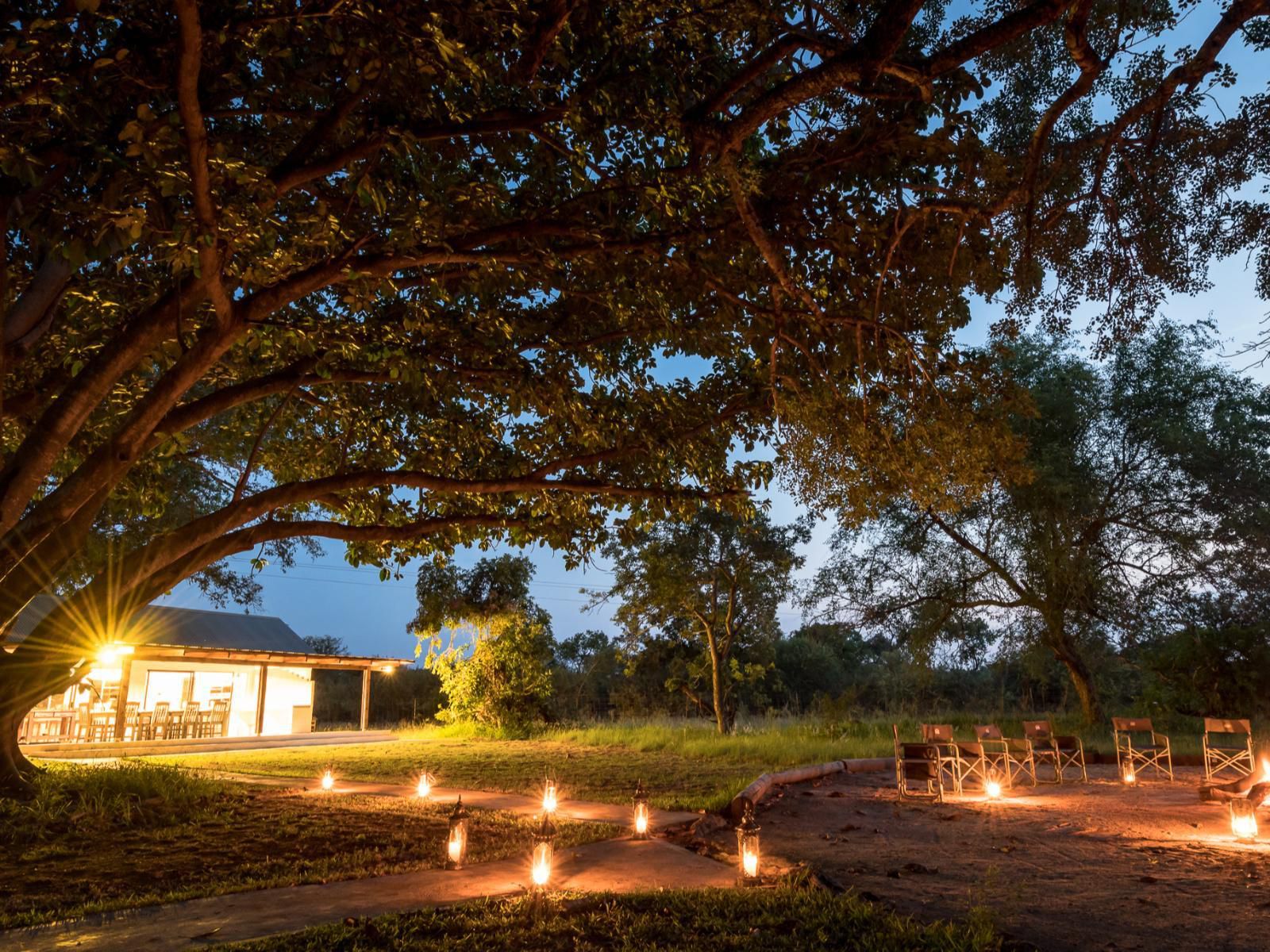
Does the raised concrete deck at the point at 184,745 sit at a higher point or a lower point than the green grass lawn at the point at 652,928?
lower

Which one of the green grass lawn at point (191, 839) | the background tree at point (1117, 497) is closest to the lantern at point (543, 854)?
the green grass lawn at point (191, 839)

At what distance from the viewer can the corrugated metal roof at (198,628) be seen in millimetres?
20844

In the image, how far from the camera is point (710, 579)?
21.6 metres

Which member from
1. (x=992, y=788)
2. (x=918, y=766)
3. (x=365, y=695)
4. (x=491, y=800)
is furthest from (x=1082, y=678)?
(x=365, y=695)

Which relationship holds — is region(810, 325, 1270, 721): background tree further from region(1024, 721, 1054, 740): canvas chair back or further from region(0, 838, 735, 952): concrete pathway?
region(0, 838, 735, 952): concrete pathway

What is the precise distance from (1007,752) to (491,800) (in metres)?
7.17

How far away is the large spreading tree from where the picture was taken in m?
5.09

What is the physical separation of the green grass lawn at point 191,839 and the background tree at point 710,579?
11818 millimetres

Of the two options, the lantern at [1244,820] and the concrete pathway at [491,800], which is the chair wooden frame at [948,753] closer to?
the lantern at [1244,820]

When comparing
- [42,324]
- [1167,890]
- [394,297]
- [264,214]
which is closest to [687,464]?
[394,297]

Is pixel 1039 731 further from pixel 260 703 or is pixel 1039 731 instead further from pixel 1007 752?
pixel 260 703

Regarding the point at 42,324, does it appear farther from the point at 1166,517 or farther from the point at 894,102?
the point at 1166,517

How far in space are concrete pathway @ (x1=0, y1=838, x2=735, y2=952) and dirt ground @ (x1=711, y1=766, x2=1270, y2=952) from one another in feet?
3.27

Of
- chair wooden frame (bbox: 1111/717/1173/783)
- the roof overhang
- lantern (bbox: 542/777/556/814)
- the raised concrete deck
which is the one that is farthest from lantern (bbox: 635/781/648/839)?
the roof overhang
